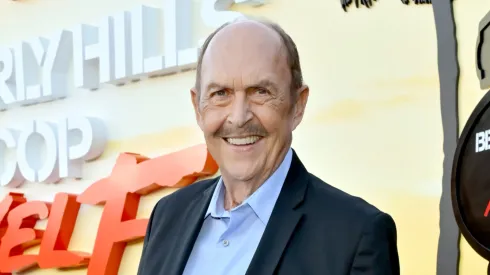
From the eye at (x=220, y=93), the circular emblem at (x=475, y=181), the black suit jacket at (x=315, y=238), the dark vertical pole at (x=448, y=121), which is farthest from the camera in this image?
the dark vertical pole at (x=448, y=121)

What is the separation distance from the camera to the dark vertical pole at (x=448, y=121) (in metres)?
1.46

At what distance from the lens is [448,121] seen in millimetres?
1481

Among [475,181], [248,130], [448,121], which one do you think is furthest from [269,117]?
[448,121]

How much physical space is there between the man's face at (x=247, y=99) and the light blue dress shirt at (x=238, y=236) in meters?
0.02

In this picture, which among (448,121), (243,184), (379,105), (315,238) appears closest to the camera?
(315,238)

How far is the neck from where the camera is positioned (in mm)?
1048

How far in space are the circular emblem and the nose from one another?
1.35 feet

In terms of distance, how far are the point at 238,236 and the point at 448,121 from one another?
658mm

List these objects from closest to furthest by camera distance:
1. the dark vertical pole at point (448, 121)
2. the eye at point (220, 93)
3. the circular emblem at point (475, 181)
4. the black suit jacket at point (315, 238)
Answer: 1. the black suit jacket at point (315, 238)
2. the eye at point (220, 93)
3. the circular emblem at point (475, 181)
4. the dark vertical pole at point (448, 121)

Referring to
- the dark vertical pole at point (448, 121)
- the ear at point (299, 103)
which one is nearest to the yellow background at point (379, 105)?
the dark vertical pole at point (448, 121)

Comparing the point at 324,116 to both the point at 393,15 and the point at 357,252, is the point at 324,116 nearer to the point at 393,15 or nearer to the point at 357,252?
the point at 393,15

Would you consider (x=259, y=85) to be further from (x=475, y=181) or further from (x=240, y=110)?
(x=475, y=181)

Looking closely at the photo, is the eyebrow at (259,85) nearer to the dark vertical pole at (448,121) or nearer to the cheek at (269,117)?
the cheek at (269,117)

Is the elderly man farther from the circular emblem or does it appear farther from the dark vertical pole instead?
the dark vertical pole
